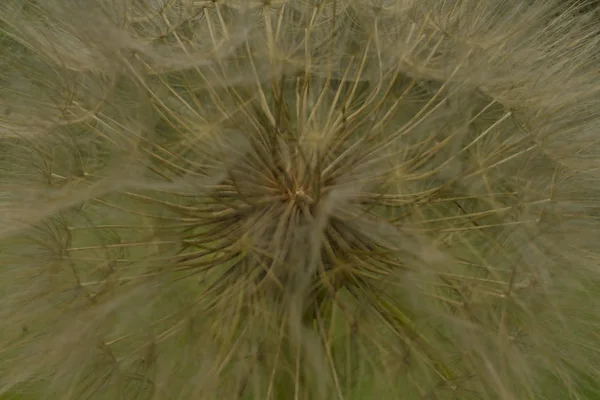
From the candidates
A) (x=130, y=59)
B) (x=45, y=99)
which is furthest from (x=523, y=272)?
(x=45, y=99)

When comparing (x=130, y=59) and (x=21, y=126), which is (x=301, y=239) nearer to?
(x=130, y=59)

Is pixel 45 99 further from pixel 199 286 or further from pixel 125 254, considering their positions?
pixel 199 286

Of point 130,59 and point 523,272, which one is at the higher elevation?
point 130,59

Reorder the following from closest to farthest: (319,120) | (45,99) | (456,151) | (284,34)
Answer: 1. (456,151)
2. (45,99)
3. (319,120)
4. (284,34)

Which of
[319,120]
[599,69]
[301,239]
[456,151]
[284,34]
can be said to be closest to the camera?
[301,239]

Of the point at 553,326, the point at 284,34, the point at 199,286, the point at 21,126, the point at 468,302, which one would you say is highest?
the point at 284,34

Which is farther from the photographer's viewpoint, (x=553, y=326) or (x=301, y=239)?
(x=553, y=326)
